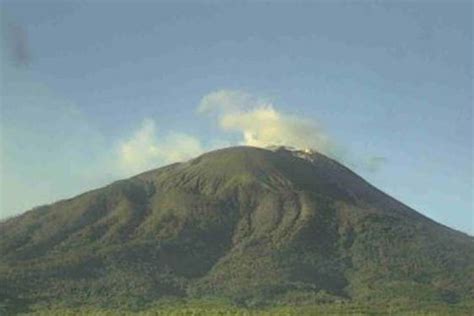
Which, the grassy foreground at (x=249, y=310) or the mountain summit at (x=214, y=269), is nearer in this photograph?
the grassy foreground at (x=249, y=310)

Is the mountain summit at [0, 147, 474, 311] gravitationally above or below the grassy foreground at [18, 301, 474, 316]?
above

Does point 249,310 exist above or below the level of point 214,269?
below

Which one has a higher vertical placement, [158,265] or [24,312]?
[158,265]

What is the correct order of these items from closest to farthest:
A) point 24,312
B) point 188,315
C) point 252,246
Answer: point 188,315, point 24,312, point 252,246

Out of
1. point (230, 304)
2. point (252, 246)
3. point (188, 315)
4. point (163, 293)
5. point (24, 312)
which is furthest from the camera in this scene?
point (252, 246)

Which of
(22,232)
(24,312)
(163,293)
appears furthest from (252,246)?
(24,312)

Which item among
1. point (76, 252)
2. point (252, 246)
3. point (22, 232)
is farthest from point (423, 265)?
point (22, 232)

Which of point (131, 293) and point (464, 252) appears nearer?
point (131, 293)

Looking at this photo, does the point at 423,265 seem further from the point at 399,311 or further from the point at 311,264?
the point at 399,311

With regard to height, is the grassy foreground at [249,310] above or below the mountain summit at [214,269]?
below

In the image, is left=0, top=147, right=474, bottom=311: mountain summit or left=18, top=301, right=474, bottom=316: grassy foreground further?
left=0, top=147, right=474, bottom=311: mountain summit
